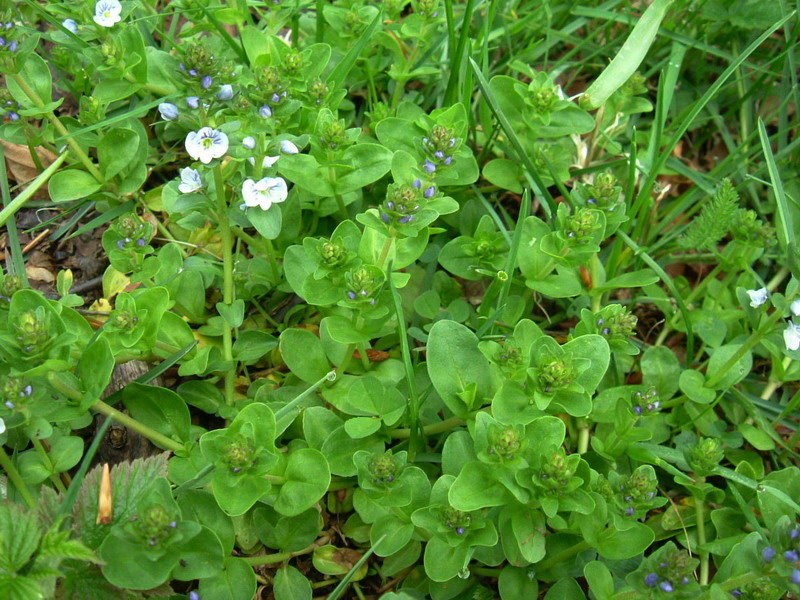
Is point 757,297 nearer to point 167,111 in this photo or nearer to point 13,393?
point 167,111

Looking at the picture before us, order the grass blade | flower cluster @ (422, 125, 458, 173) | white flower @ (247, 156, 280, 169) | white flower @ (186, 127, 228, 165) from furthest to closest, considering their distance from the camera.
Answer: the grass blade → white flower @ (247, 156, 280, 169) → flower cluster @ (422, 125, 458, 173) → white flower @ (186, 127, 228, 165)

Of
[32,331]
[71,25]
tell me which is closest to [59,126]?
[71,25]

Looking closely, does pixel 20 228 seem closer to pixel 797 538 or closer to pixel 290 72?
pixel 290 72

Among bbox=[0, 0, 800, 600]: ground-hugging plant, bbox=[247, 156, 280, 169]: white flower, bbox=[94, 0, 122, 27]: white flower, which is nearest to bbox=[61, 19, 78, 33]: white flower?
bbox=[0, 0, 800, 600]: ground-hugging plant

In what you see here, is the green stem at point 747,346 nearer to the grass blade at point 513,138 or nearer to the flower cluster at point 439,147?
the grass blade at point 513,138

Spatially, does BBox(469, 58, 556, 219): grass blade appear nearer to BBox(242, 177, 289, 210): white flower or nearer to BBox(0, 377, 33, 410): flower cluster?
BBox(242, 177, 289, 210): white flower

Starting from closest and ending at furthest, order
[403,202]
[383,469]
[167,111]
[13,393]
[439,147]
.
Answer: [13,393], [383,469], [403,202], [167,111], [439,147]
